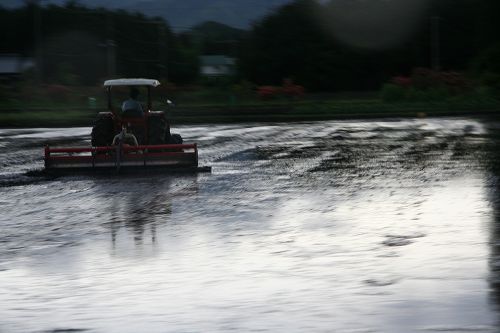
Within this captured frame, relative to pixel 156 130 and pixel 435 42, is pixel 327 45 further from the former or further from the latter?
pixel 156 130

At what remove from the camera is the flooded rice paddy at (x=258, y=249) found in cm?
659

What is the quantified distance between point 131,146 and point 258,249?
8599mm

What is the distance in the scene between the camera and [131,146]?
17.4 metres

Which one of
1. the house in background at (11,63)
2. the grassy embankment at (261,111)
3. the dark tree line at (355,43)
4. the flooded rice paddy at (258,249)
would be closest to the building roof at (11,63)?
the house in background at (11,63)

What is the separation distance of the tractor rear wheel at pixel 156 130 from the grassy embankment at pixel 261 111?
1982 cm

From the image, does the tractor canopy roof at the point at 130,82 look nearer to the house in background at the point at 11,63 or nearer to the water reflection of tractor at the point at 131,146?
the water reflection of tractor at the point at 131,146

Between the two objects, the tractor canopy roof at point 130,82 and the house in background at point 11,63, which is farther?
the house in background at point 11,63

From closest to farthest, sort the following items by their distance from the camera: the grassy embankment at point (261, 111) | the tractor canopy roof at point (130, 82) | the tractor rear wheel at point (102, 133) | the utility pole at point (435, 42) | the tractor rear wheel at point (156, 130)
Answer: the tractor rear wheel at point (156, 130)
the tractor rear wheel at point (102, 133)
the tractor canopy roof at point (130, 82)
the grassy embankment at point (261, 111)
the utility pole at point (435, 42)

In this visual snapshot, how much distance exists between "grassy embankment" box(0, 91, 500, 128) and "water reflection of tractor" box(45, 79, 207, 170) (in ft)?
64.2

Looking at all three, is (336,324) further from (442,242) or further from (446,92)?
(446,92)

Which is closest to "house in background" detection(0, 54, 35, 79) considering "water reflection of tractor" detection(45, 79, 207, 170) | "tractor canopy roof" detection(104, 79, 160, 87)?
"tractor canopy roof" detection(104, 79, 160, 87)

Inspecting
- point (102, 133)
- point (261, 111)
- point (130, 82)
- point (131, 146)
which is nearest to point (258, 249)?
point (131, 146)

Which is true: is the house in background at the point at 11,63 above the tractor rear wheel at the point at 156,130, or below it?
above

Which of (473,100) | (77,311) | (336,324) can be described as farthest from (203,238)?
(473,100)
